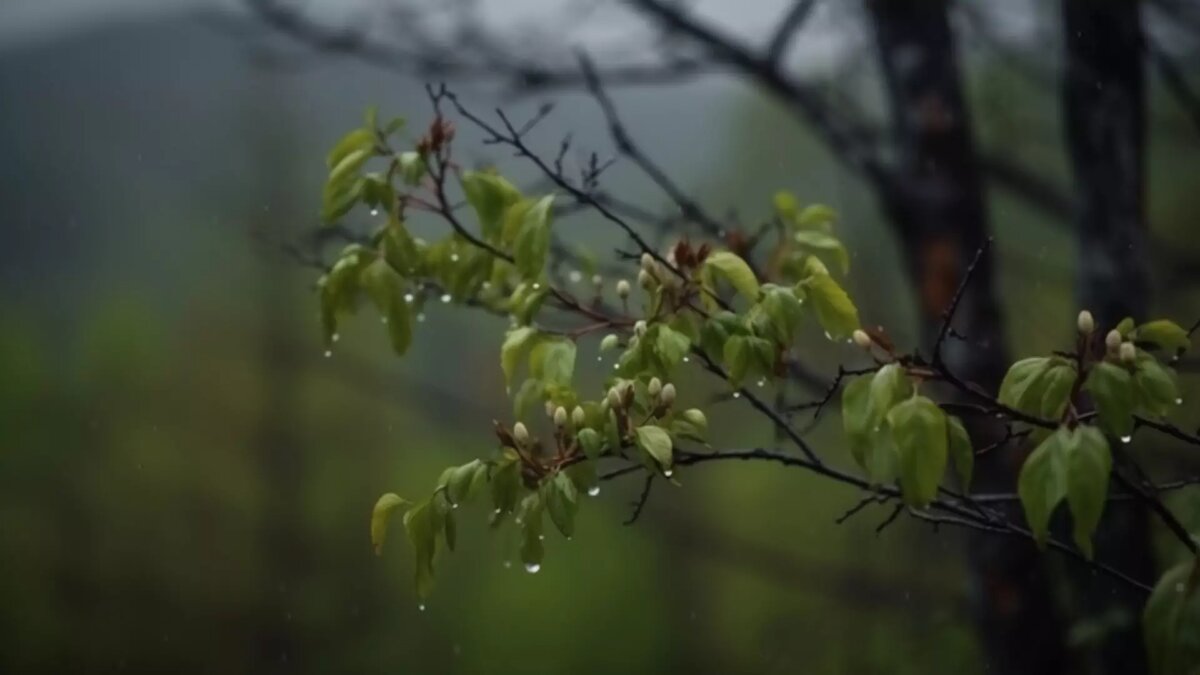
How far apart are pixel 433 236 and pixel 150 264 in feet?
1.65

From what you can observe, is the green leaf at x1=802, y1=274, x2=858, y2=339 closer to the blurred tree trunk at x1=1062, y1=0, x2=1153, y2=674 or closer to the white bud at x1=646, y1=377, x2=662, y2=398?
the white bud at x1=646, y1=377, x2=662, y2=398

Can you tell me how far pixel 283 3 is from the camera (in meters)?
1.84

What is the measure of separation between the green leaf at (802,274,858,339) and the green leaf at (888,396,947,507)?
20 centimetres

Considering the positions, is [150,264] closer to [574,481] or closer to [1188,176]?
[574,481]

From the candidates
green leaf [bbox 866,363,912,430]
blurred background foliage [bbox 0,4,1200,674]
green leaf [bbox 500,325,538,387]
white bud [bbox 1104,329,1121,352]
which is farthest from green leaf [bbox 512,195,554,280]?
blurred background foliage [bbox 0,4,1200,674]

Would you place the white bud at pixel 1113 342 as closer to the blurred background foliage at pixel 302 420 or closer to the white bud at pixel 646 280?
the white bud at pixel 646 280

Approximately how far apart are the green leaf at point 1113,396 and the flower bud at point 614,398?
30 centimetres

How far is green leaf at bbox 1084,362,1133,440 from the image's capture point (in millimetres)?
785

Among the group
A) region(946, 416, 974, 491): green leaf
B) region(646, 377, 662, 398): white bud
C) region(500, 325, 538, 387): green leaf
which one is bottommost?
region(500, 325, 538, 387): green leaf

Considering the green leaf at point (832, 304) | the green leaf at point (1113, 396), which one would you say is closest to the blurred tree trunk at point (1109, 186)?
the green leaf at point (832, 304)

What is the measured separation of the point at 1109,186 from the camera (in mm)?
1526

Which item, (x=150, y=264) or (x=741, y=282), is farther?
(x=150, y=264)

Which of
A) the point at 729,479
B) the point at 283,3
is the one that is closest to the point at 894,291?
the point at 729,479

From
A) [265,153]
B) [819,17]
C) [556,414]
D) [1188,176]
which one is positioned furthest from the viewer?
[265,153]
